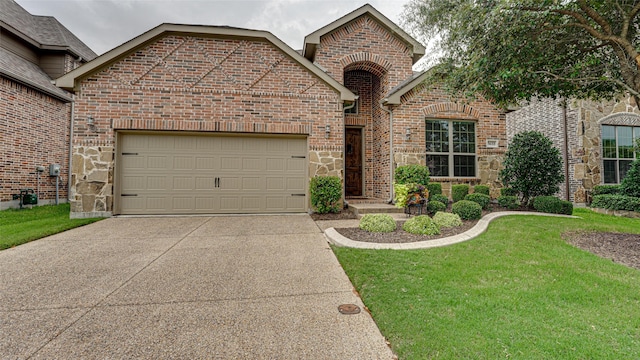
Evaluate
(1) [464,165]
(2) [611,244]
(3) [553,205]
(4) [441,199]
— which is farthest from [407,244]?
(1) [464,165]

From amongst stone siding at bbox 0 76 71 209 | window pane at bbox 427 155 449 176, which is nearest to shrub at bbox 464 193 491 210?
window pane at bbox 427 155 449 176

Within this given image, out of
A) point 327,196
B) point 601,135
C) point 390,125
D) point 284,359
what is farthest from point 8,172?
point 601,135

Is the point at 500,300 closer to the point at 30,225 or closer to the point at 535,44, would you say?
the point at 535,44

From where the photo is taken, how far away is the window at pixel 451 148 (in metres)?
8.83

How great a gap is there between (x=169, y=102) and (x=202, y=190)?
8.22 feet

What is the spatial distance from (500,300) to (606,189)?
416 inches

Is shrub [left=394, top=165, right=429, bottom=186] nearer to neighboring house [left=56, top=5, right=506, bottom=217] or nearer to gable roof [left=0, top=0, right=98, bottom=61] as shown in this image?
neighboring house [left=56, top=5, right=506, bottom=217]

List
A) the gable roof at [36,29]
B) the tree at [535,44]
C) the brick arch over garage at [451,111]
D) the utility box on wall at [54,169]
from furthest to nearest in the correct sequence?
the gable roof at [36,29]
the utility box on wall at [54,169]
the brick arch over garage at [451,111]
the tree at [535,44]

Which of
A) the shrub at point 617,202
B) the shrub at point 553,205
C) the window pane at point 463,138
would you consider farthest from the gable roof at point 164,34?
the shrub at point 617,202

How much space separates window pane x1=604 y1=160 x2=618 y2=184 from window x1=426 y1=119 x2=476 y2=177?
5.55 meters

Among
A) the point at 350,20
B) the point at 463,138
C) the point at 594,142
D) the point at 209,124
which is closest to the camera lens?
the point at 209,124

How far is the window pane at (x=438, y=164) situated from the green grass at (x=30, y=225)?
9560 millimetres

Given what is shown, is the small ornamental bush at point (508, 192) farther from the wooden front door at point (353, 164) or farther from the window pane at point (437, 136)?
Answer: the wooden front door at point (353, 164)

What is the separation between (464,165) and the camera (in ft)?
29.5
